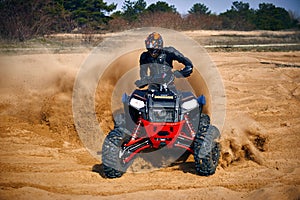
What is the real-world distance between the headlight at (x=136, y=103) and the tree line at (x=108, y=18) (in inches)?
759

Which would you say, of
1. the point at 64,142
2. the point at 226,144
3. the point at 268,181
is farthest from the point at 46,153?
the point at 268,181

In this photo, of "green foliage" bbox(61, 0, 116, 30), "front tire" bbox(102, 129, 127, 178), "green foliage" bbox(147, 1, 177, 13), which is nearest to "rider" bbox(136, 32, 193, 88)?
"front tire" bbox(102, 129, 127, 178)

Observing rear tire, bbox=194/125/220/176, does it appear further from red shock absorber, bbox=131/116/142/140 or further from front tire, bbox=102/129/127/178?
front tire, bbox=102/129/127/178

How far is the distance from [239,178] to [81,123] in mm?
3631

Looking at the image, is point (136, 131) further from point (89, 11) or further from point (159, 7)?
point (159, 7)

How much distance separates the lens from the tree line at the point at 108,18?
2419 centimetres

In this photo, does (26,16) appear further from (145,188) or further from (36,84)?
(145,188)

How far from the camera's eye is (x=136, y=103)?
18.9 ft

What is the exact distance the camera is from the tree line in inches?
952

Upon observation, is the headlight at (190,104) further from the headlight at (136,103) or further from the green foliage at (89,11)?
the green foliage at (89,11)

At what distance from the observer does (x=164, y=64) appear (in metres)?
6.44

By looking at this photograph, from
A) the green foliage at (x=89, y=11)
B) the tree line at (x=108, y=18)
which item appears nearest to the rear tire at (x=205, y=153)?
the tree line at (x=108, y=18)

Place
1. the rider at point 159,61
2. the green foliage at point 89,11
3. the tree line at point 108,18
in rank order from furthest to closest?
the green foliage at point 89,11, the tree line at point 108,18, the rider at point 159,61

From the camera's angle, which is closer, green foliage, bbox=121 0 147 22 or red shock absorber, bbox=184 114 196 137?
red shock absorber, bbox=184 114 196 137
